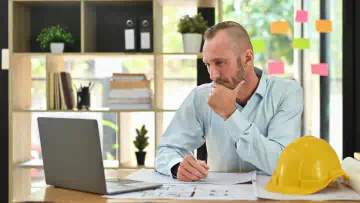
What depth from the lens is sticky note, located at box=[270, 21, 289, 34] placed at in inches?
163

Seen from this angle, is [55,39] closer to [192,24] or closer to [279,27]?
[192,24]

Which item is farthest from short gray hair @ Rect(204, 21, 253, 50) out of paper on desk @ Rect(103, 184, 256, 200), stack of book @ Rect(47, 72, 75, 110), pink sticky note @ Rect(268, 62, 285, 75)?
pink sticky note @ Rect(268, 62, 285, 75)

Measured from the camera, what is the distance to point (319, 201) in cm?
136

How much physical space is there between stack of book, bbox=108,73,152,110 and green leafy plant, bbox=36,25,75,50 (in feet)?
1.52

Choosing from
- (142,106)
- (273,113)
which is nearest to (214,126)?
(273,113)

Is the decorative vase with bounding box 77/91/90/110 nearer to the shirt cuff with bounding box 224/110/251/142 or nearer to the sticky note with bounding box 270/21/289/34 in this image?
the sticky note with bounding box 270/21/289/34

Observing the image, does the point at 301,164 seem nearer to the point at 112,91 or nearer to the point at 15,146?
the point at 112,91

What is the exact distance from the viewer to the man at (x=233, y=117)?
5.93 ft

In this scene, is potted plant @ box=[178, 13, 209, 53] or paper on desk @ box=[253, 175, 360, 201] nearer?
paper on desk @ box=[253, 175, 360, 201]

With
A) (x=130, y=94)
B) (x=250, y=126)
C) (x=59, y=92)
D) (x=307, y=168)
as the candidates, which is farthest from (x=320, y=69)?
(x=307, y=168)

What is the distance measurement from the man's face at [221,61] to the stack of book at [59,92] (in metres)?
1.88

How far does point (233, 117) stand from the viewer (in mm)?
1790

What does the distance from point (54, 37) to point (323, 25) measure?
1.87 meters

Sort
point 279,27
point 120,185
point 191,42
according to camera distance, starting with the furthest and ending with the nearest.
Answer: point 279,27
point 191,42
point 120,185
